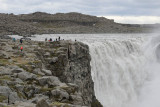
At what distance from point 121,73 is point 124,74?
111 cm

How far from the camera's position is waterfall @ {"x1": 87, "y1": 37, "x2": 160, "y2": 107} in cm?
4762

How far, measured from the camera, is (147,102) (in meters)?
52.9

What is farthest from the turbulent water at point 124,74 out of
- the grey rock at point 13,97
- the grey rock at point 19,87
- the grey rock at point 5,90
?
the grey rock at point 13,97

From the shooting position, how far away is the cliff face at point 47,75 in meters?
19.2

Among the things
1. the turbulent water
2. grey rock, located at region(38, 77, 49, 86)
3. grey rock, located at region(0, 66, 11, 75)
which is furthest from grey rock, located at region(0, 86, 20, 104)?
the turbulent water

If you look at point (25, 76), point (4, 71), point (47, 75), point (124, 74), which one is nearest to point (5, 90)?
point (25, 76)

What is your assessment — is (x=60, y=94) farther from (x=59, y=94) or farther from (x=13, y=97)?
(x=13, y=97)

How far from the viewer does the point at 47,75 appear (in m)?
25.1

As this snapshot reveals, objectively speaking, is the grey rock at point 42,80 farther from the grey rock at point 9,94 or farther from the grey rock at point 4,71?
the grey rock at point 9,94

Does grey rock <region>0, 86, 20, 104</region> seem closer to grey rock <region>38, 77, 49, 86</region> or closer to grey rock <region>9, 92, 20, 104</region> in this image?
grey rock <region>9, 92, 20, 104</region>

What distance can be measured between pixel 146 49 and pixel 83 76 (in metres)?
35.3

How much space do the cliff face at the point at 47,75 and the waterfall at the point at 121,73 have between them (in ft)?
19.9

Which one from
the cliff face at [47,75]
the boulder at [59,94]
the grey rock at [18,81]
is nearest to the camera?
the cliff face at [47,75]

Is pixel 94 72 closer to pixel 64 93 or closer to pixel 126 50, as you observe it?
pixel 126 50
